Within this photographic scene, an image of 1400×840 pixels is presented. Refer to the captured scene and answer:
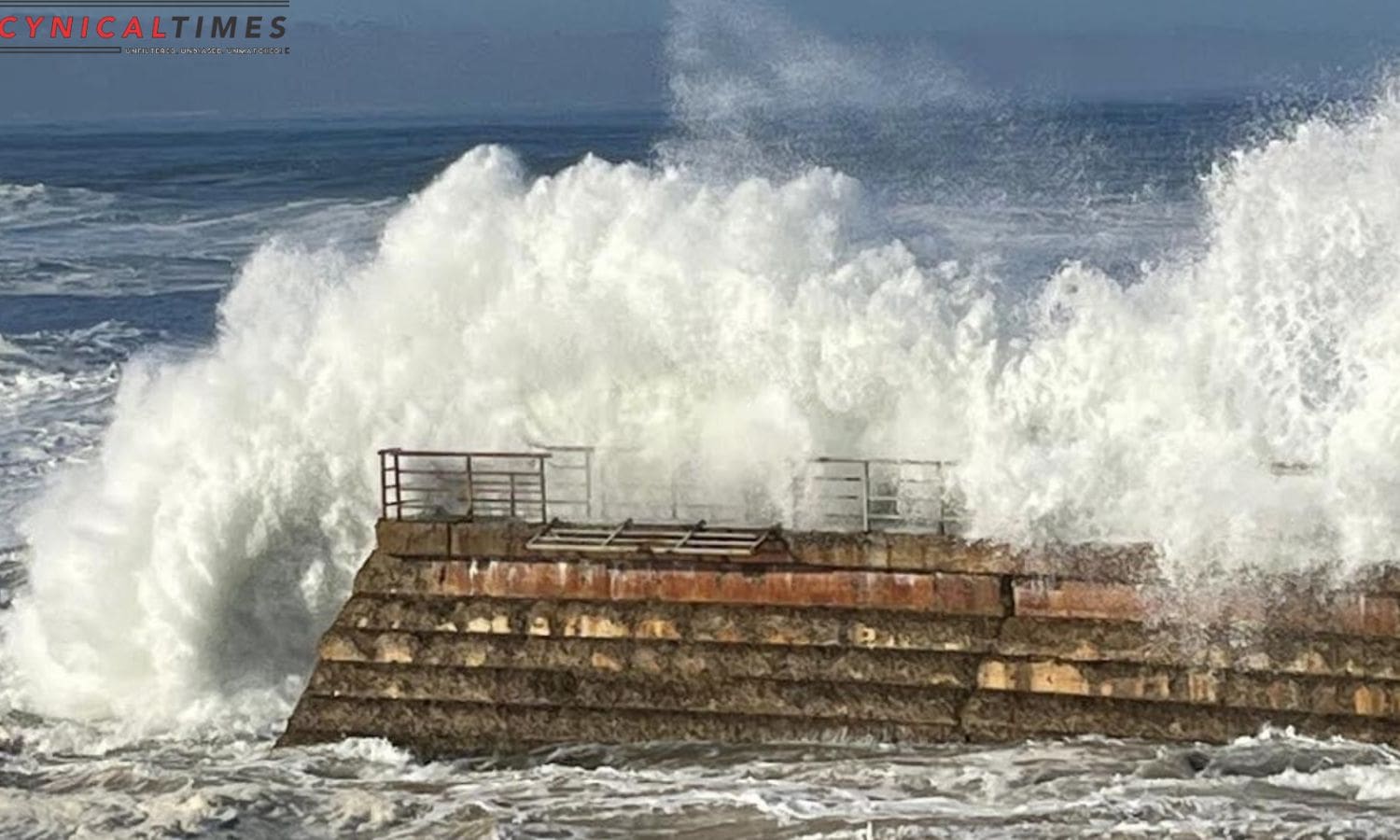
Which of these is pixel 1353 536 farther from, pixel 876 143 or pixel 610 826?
pixel 876 143

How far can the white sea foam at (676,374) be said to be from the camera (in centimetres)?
1691

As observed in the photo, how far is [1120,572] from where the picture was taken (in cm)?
1577

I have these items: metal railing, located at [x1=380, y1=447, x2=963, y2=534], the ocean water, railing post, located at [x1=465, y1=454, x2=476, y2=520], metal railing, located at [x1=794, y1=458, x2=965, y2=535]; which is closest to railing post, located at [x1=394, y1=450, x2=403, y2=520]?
metal railing, located at [x1=380, y1=447, x2=963, y2=534]

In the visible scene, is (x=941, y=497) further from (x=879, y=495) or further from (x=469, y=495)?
(x=469, y=495)

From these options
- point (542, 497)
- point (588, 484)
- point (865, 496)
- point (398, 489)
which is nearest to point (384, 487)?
point (398, 489)

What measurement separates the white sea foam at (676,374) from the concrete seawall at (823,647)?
2.46 feet

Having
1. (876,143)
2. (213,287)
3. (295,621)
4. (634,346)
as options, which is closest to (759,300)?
(634,346)

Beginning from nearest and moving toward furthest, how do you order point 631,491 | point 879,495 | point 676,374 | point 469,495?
point 469,495 → point 879,495 → point 631,491 → point 676,374

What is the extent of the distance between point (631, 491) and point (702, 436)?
0.71 m

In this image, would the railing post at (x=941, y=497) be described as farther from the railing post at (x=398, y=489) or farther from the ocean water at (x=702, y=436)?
the railing post at (x=398, y=489)

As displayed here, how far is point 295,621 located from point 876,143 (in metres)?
59.5

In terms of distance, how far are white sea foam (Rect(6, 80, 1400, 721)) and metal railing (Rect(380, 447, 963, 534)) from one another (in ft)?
0.66

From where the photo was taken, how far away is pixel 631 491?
1850 centimetres

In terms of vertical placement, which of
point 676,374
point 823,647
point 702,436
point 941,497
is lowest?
point 823,647
